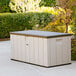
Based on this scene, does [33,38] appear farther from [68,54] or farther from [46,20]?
[46,20]

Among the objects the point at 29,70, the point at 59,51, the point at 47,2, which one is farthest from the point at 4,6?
the point at 29,70

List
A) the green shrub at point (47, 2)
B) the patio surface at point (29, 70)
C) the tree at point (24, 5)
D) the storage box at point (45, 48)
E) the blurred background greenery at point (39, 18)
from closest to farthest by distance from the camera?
the patio surface at point (29, 70) < the storage box at point (45, 48) < the blurred background greenery at point (39, 18) < the tree at point (24, 5) < the green shrub at point (47, 2)

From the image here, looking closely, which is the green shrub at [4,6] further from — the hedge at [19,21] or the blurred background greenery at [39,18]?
the hedge at [19,21]

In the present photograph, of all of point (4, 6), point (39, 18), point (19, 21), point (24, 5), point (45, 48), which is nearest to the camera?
point (45, 48)

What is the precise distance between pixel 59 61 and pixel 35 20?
8.82m

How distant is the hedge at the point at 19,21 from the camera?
17688 mm

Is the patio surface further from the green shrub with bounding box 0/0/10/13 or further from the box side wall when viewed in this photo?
the green shrub with bounding box 0/0/10/13

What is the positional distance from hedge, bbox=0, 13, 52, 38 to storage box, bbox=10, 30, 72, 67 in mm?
7454

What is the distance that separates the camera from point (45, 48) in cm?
938

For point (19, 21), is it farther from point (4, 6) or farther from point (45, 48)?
point (45, 48)

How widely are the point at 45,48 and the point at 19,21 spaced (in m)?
9.14

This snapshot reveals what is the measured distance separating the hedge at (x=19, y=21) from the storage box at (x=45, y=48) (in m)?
7.45

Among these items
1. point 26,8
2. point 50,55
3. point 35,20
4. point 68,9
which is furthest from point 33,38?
point 26,8

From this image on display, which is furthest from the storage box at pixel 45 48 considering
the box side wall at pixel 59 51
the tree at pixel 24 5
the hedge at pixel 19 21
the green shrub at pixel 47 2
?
the green shrub at pixel 47 2
